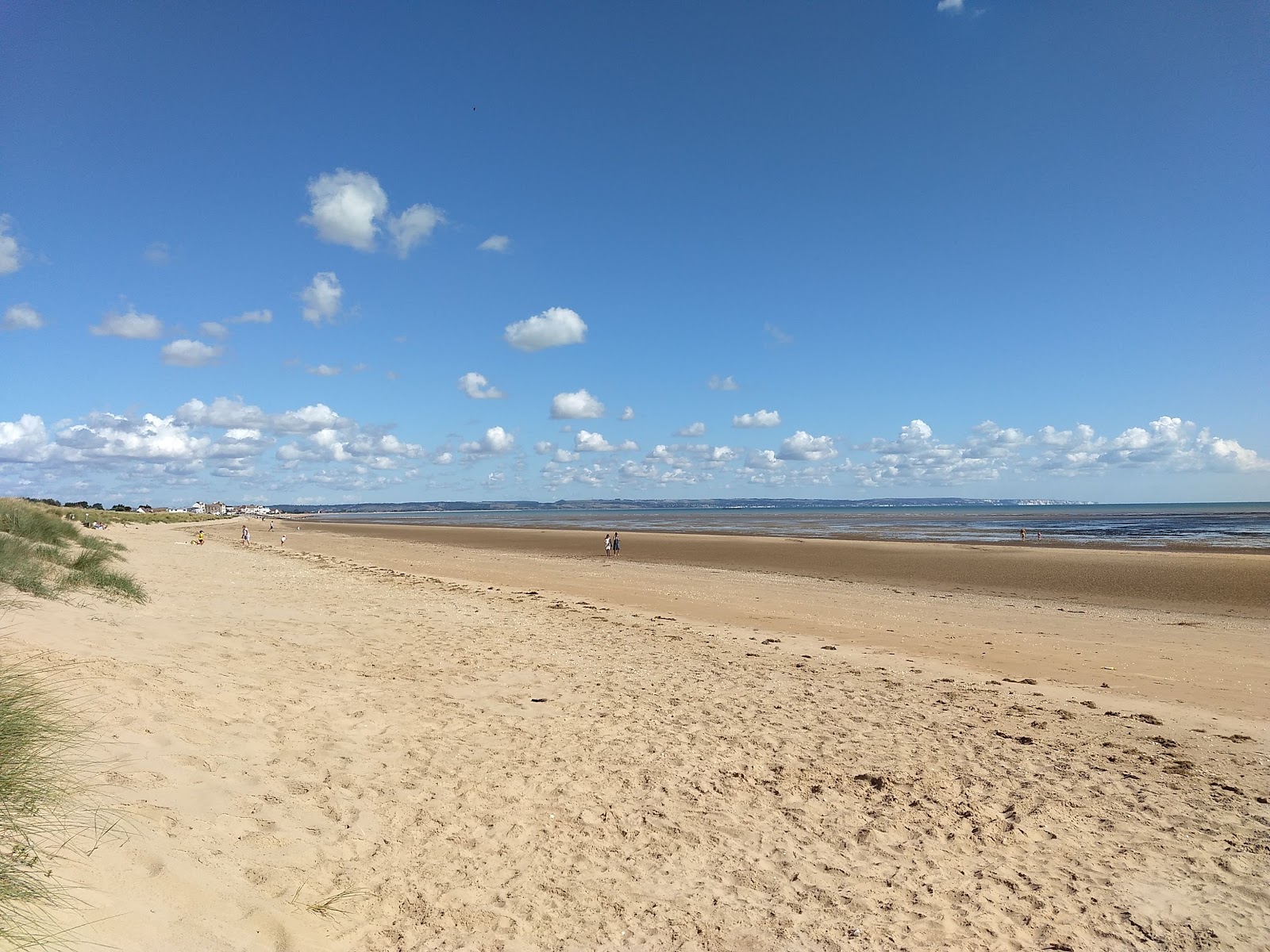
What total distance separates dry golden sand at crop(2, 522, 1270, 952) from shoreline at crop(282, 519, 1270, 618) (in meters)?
8.63

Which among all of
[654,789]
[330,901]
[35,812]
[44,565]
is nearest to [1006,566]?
[654,789]

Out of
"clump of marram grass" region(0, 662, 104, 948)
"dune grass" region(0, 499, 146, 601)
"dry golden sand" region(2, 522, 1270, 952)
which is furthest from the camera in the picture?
"dune grass" region(0, 499, 146, 601)

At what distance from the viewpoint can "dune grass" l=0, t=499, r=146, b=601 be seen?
9.65 m

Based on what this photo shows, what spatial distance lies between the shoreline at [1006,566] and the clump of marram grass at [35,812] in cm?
2091

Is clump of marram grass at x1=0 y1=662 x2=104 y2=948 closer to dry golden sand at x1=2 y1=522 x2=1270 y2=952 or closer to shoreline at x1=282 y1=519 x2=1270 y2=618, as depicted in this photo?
dry golden sand at x1=2 y1=522 x2=1270 y2=952

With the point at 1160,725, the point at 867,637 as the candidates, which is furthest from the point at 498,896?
the point at 867,637

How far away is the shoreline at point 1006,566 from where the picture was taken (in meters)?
19.9

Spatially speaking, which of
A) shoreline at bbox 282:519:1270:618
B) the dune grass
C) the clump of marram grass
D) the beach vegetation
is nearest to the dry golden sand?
the beach vegetation

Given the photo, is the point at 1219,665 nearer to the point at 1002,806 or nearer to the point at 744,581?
the point at 1002,806

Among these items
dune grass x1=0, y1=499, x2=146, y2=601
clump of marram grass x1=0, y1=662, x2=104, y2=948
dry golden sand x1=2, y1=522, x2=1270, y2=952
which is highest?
dune grass x1=0, y1=499, x2=146, y2=601

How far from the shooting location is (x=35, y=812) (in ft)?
12.0

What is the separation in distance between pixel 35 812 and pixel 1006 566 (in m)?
30.0

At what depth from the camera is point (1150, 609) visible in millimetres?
17406

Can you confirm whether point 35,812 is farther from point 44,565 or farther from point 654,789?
point 44,565
